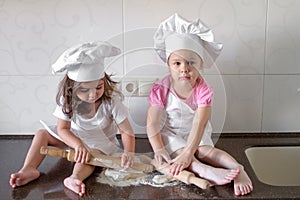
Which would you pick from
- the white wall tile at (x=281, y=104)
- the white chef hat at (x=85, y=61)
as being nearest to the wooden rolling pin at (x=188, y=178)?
the white chef hat at (x=85, y=61)

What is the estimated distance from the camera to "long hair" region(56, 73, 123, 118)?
3.60ft

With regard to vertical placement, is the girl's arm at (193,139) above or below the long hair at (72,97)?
below

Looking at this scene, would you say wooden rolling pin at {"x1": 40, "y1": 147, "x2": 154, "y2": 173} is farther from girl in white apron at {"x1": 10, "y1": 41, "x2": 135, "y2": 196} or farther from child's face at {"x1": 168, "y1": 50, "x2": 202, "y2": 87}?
child's face at {"x1": 168, "y1": 50, "x2": 202, "y2": 87}

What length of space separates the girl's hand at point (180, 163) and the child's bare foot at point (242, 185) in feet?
0.41

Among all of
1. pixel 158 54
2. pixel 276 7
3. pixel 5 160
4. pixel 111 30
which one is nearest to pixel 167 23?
pixel 158 54

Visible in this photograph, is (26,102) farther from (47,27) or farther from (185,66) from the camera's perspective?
(185,66)

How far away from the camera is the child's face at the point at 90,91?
1.07 metres

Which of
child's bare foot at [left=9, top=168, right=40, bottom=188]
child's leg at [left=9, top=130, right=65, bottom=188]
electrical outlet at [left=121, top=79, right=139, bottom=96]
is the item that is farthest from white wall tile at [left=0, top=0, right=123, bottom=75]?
child's bare foot at [left=9, top=168, right=40, bottom=188]

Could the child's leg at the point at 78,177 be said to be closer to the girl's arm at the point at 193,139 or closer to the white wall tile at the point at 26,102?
the girl's arm at the point at 193,139

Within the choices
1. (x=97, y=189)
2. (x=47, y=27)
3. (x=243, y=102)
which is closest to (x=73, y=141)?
(x=97, y=189)

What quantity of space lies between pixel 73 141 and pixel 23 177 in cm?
15

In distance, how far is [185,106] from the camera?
1132 mm

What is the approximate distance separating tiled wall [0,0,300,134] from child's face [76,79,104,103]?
170 mm

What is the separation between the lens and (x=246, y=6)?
48.8 inches
